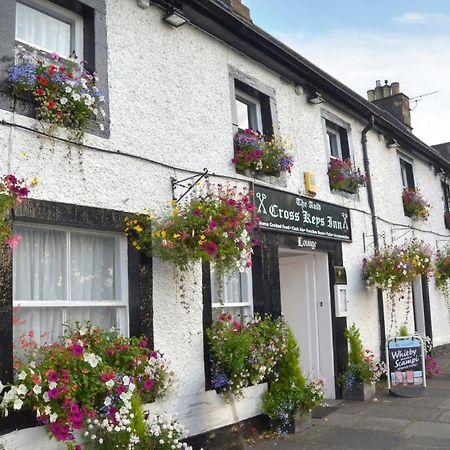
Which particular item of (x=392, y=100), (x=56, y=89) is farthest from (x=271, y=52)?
(x=392, y=100)

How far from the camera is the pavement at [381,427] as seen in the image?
20.2 ft

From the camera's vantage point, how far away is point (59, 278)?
16.5ft

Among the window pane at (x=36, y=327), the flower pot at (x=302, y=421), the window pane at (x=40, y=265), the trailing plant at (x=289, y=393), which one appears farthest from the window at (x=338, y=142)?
the window pane at (x=36, y=327)

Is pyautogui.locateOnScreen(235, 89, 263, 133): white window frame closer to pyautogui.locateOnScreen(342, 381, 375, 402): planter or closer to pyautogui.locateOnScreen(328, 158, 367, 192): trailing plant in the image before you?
pyautogui.locateOnScreen(328, 158, 367, 192): trailing plant

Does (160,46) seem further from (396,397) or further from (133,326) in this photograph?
(396,397)

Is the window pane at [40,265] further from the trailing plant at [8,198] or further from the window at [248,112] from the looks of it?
the window at [248,112]

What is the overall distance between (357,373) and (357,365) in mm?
144

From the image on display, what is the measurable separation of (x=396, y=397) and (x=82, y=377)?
5999 mm

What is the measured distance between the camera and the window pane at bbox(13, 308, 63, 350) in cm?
459

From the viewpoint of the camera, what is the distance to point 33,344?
4.62m

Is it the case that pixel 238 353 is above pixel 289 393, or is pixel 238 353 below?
above

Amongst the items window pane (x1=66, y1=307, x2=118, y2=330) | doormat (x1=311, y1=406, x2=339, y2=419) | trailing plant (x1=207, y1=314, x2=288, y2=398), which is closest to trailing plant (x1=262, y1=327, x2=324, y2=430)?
trailing plant (x1=207, y1=314, x2=288, y2=398)

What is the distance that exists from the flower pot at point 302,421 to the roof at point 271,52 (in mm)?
4822

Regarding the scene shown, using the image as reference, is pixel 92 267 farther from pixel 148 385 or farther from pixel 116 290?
pixel 148 385
